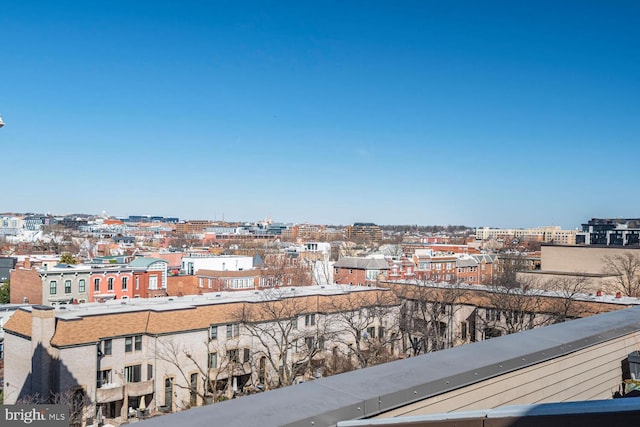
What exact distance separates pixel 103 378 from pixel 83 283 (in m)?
22.0

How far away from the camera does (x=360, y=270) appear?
58062 mm

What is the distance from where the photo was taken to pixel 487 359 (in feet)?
14.9

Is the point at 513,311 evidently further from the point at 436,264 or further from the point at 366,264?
the point at 436,264

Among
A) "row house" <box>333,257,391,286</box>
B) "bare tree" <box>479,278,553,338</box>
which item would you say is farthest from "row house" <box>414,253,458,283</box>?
"bare tree" <box>479,278,553,338</box>

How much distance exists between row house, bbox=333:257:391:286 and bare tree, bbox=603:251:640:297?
21.2 metres

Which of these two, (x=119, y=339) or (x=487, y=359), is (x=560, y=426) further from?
(x=119, y=339)

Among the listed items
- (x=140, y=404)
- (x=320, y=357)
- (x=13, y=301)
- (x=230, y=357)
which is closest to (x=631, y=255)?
(x=320, y=357)

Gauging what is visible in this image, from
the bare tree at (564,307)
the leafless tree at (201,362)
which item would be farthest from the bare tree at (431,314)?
the leafless tree at (201,362)

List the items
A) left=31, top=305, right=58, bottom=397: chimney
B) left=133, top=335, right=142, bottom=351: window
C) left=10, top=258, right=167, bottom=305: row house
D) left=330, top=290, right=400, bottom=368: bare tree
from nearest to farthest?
1. left=31, top=305, right=58, bottom=397: chimney
2. left=133, top=335, right=142, bottom=351: window
3. left=330, top=290, right=400, bottom=368: bare tree
4. left=10, top=258, right=167, bottom=305: row house

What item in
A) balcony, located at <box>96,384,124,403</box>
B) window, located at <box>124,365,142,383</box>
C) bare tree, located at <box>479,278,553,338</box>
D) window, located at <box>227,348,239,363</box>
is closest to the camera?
balcony, located at <box>96,384,124,403</box>

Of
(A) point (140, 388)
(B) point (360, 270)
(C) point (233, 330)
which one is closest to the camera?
(A) point (140, 388)

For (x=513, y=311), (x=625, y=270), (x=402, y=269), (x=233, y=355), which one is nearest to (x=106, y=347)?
(x=233, y=355)

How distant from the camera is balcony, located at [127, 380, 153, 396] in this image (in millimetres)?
23250

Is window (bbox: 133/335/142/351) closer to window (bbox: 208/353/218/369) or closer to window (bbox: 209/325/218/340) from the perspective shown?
window (bbox: 209/325/218/340)
